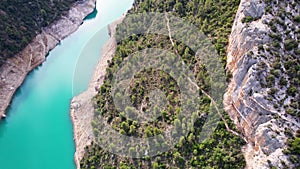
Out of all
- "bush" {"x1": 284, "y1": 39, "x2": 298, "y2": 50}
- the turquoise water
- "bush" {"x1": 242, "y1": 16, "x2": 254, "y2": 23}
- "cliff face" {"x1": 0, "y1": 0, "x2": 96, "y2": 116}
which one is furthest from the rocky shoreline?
"bush" {"x1": 284, "y1": 39, "x2": 298, "y2": 50}

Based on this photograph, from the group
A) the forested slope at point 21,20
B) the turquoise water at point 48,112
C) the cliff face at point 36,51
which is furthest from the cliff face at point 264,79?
the forested slope at point 21,20

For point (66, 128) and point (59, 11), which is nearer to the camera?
point (66, 128)

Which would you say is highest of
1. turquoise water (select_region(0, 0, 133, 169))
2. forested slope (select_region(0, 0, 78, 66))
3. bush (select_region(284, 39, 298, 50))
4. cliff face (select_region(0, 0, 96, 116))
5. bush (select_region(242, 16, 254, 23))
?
bush (select_region(242, 16, 254, 23))

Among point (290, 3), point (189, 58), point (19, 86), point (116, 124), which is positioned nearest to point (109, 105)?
point (116, 124)

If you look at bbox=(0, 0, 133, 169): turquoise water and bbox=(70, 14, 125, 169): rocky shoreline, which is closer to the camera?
bbox=(0, 0, 133, 169): turquoise water

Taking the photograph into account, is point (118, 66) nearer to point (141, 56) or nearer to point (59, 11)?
point (141, 56)

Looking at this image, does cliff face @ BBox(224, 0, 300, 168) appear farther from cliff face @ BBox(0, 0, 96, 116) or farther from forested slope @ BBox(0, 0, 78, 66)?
forested slope @ BBox(0, 0, 78, 66)
